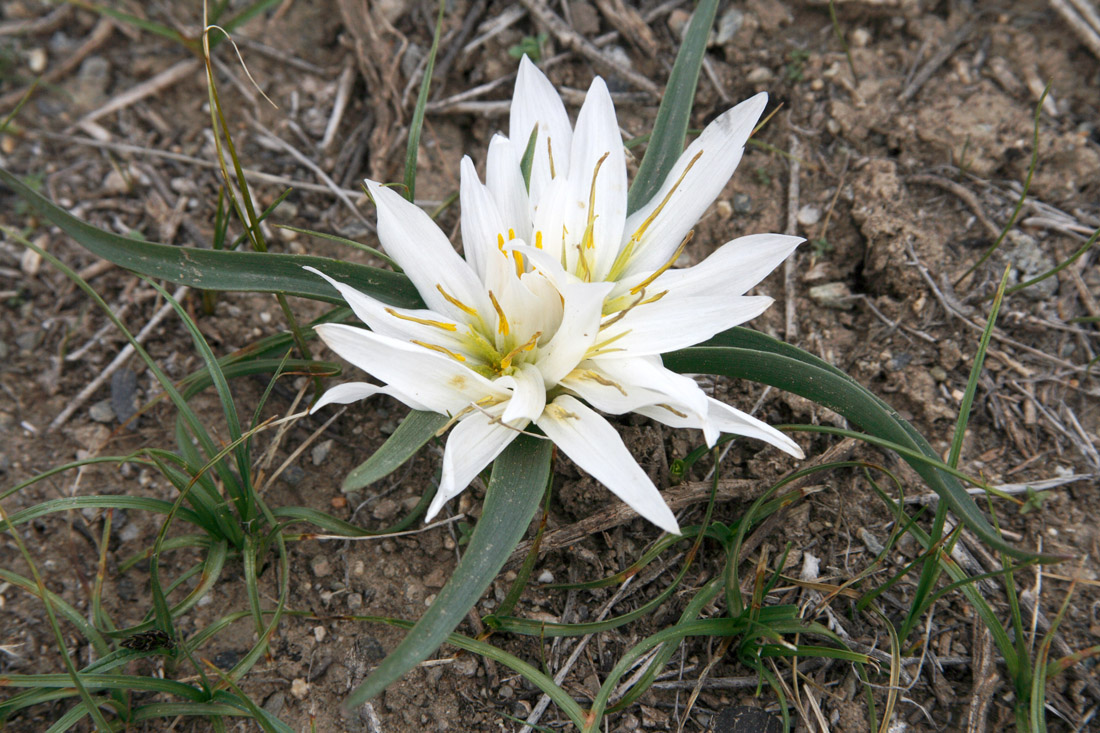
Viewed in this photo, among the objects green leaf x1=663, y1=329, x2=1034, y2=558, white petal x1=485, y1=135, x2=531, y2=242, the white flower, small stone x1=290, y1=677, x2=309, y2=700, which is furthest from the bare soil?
white petal x1=485, y1=135, x2=531, y2=242

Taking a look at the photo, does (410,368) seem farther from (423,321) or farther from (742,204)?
(742,204)

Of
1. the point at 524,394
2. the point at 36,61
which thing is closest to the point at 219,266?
the point at 524,394

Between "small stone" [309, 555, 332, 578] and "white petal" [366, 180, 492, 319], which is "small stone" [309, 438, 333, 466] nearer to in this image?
"small stone" [309, 555, 332, 578]

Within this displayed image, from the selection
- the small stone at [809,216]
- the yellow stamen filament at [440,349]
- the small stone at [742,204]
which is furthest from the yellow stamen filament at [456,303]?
the small stone at [809,216]

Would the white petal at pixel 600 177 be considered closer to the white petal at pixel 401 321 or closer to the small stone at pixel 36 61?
the white petal at pixel 401 321

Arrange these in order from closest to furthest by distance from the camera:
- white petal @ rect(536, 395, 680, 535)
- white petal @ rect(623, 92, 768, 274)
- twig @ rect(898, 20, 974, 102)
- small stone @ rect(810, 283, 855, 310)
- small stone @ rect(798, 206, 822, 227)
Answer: white petal @ rect(536, 395, 680, 535), white petal @ rect(623, 92, 768, 274), small stone @ rect(810, 283, 855, 310), small stone @ rect(798, 206, 822, 227), twig @ rect(898, 20, 974, 102)

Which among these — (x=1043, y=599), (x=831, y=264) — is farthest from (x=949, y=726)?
(x=831, y=264)
